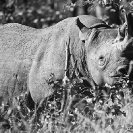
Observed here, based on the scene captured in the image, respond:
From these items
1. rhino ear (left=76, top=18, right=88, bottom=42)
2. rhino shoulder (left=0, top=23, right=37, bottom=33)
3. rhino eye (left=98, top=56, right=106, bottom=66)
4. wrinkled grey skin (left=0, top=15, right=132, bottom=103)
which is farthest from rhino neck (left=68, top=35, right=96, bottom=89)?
rhino shoulder (left=0, top=23, right=37, bottom=33)

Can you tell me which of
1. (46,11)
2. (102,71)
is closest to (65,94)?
(102,71)

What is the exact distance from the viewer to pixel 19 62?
7.05 meters

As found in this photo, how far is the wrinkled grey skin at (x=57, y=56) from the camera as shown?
6.69 metres

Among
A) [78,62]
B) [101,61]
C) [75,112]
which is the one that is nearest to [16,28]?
[78,62]

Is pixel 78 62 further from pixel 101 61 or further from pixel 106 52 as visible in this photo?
pixel 106 52

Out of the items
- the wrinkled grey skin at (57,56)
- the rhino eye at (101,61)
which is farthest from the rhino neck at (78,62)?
the rhino eye at (101,61)

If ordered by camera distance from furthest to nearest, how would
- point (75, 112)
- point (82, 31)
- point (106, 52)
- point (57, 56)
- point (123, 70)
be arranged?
1. point (82, 31)
2. point (57, 56)
3. point (106, 52)
4. point (123, 70)
5. point (75, 112)

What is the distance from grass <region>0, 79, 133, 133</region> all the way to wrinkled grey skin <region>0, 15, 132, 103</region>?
9.5 inches

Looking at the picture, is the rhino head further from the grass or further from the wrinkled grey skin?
the grass

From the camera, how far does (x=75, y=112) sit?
20.9ft

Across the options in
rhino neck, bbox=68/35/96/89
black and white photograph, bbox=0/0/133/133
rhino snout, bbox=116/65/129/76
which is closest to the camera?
black and white photograph, bbox=0/0/133/133

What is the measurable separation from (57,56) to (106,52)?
68 centimetres

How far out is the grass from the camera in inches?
240

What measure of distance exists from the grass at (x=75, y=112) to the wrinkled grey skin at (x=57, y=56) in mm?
242
